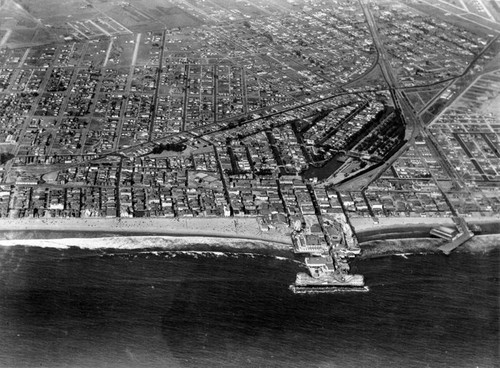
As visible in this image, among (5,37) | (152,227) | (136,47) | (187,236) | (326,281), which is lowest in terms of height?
(5,37)

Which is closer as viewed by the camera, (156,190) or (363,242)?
(363,242)

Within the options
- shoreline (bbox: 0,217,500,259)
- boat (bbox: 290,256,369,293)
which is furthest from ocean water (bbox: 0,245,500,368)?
shoreline (bbox: 0,217,500,259)

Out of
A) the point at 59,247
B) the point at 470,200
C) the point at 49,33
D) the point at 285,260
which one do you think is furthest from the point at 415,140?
the point at 49,33

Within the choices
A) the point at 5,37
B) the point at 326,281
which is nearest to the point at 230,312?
the point at 326,281

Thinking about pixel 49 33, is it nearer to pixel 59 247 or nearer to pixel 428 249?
pixel 59 247

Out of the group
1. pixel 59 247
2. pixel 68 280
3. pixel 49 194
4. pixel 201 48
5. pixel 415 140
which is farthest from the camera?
pixel 201 48

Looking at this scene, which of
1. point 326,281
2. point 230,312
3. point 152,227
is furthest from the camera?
point 152,227

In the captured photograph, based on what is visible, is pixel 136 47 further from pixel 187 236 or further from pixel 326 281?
pixel 326 281
